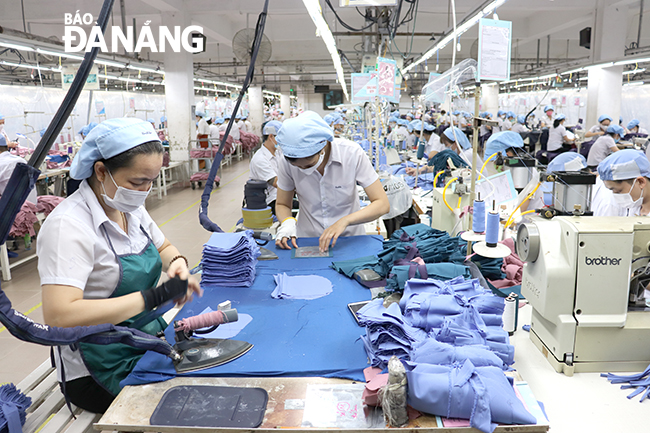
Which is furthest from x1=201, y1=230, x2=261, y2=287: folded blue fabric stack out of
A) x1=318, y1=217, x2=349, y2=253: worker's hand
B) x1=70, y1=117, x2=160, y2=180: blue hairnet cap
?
x1=70, y1=117, x2=160, y2=180: blue hairnet cap

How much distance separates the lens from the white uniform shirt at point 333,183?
110 inches

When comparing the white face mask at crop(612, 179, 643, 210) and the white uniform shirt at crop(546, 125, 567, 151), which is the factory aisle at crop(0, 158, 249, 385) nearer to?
the white face mask at crop(612, 179, 643, 210)

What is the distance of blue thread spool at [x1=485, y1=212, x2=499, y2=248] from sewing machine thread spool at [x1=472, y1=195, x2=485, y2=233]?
0.40 ft

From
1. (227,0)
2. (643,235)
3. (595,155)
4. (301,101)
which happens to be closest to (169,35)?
(227,0)

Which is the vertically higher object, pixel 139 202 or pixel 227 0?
pixel 227 0

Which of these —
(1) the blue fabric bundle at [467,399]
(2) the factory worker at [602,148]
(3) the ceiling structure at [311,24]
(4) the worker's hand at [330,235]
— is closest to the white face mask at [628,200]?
(4) the worker's hand at [330,235]

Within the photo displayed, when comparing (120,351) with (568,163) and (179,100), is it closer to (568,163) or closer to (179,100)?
(568,163)

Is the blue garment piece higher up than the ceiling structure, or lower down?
lower down

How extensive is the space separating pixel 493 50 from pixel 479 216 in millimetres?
827

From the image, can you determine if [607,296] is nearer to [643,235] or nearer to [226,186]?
[643,235]

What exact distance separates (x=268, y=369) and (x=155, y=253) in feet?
2.26

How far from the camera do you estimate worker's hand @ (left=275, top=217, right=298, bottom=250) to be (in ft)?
8.65

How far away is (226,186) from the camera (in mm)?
11273

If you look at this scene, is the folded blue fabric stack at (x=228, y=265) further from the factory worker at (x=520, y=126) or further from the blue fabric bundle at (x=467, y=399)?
the factory worker at (x=520, y=126)
